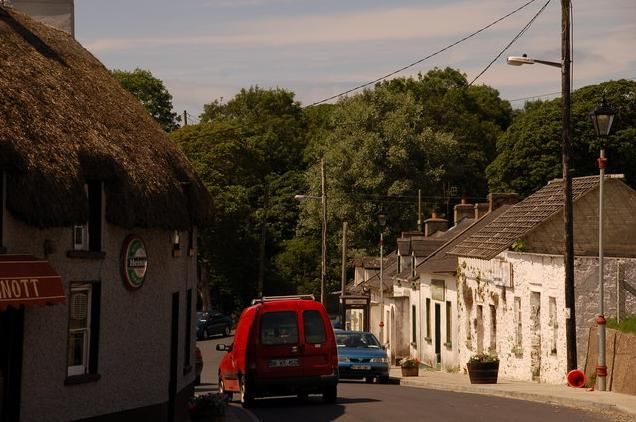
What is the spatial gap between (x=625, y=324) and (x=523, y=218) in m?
9.96

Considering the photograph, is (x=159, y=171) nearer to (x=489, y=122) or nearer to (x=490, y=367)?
(x=490, y=367)

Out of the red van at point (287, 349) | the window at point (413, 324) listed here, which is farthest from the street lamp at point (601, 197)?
the window at point (413, 324)

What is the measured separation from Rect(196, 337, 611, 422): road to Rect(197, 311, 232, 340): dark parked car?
40715 mm

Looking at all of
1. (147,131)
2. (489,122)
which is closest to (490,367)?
(147,131)

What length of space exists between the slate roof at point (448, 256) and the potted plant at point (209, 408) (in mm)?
23638

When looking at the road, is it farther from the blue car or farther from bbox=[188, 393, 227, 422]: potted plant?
the blue car

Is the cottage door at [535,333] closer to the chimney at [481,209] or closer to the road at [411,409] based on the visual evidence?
the road at [411,409]

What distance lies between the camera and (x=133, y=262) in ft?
68.2

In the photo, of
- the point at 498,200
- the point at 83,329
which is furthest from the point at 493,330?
the point at 83,329

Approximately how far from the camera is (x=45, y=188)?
57.1 ft

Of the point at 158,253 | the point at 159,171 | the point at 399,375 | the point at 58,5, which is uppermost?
the point at 58,5

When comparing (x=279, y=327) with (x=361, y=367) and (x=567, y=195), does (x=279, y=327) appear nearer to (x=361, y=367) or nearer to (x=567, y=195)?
(x=567, y=195)

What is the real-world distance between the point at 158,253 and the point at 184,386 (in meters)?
4.02

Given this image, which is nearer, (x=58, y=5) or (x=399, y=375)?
(x=58, y=5)
